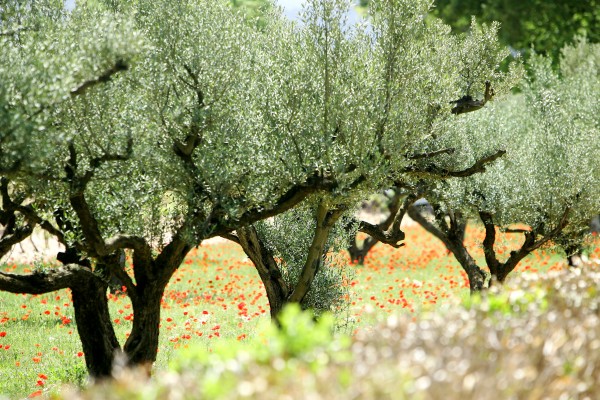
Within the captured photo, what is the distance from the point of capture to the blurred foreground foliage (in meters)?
4.38

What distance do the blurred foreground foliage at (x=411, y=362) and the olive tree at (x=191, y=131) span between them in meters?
3.74

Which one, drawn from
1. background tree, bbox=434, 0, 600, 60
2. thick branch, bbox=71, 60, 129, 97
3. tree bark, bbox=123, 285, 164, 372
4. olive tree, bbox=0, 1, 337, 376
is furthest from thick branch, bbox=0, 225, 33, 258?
background tree, bbox=434, 0, 600, 60

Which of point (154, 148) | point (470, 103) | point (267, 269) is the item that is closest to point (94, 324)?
point (267, 269)

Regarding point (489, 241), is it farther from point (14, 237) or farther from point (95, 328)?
point (14, 237)

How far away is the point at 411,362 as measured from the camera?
498 cm

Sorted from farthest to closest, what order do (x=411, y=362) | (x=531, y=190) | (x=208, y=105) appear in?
(x=531, y=190) → (x=208, y=105) → (x=411, y=362)

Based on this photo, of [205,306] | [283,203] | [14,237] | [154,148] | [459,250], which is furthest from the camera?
[205,306]

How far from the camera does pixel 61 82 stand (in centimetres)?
748

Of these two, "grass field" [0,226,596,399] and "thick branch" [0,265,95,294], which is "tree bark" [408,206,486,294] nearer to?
"grass field" [0,226,596,399]

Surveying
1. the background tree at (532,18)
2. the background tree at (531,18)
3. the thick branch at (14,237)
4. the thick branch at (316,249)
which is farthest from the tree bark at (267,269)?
the background tree at (532,18)

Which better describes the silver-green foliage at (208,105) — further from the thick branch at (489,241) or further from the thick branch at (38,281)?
the thick branch at (489,241)

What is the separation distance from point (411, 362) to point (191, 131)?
5.32 metres

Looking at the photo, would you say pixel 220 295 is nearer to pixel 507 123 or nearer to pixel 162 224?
pixel 507 123

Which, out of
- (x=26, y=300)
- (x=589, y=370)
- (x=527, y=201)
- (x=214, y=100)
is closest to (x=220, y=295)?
(x=26, y=300)
